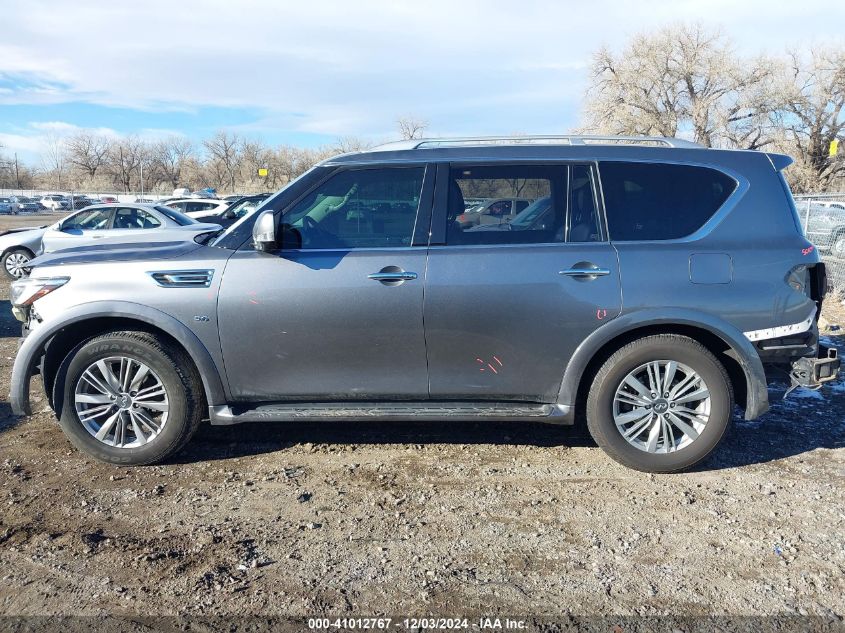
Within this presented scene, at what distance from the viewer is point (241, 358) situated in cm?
403

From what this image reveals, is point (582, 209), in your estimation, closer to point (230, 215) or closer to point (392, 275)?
point (392, 275)

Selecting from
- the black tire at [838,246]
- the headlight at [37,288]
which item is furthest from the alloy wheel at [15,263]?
the black tire at [838,246]

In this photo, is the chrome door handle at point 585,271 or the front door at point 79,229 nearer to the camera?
the chrome door handle at point 585,271

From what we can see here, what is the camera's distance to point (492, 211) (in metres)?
4.19

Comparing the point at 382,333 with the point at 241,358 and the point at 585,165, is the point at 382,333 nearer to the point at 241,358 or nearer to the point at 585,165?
the point at 241,358

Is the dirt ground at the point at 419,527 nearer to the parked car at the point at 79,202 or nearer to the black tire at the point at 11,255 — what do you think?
the black tire at the point at 11,255

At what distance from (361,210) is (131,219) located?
1064 cm

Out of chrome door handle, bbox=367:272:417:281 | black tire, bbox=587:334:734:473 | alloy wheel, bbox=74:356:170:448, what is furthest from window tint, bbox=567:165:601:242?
alloy wheel, bbox=74:356:170:448

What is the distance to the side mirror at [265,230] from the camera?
386 centimetres

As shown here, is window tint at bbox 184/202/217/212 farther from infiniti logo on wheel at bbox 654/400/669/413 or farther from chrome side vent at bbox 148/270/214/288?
infiniti logo on wheel at bbox 654/400/669/413

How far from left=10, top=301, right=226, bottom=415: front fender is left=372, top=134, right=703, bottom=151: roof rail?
68.4 inches

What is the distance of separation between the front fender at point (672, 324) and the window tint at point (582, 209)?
56 cm

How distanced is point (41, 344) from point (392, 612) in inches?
112

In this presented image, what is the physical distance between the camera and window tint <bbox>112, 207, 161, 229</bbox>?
1301 cm
